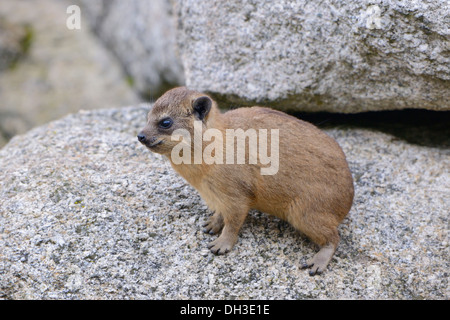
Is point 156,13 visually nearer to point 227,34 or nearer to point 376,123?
point 227,34

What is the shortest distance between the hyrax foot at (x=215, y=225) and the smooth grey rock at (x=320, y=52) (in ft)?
5.73

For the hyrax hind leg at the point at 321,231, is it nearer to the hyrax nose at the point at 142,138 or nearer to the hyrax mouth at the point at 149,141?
the hyrax mouth at the point at 149,141

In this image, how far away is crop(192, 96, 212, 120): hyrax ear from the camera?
15.0 feet

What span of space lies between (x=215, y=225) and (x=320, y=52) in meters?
2.19

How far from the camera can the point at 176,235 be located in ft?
16.0

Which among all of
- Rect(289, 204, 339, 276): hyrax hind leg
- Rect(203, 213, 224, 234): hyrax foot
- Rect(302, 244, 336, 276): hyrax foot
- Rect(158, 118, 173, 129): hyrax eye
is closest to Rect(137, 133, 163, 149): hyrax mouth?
Rect(158, 118, 173, 129): hyrax eye

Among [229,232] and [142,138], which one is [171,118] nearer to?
[142,138]

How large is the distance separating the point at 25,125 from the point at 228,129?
7.00 metres

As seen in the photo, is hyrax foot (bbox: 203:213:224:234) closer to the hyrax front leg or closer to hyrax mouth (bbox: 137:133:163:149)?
the hyrax front leg

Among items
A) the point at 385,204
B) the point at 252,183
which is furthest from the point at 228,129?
the point at 385,204

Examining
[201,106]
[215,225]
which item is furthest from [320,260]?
[201,106]

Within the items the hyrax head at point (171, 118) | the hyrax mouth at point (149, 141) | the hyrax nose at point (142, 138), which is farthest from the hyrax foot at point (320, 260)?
the hyrax nose at point (142, 138)

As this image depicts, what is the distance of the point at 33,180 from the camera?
17.4ft

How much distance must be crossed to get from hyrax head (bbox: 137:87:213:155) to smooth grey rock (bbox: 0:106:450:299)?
87 centimetres
